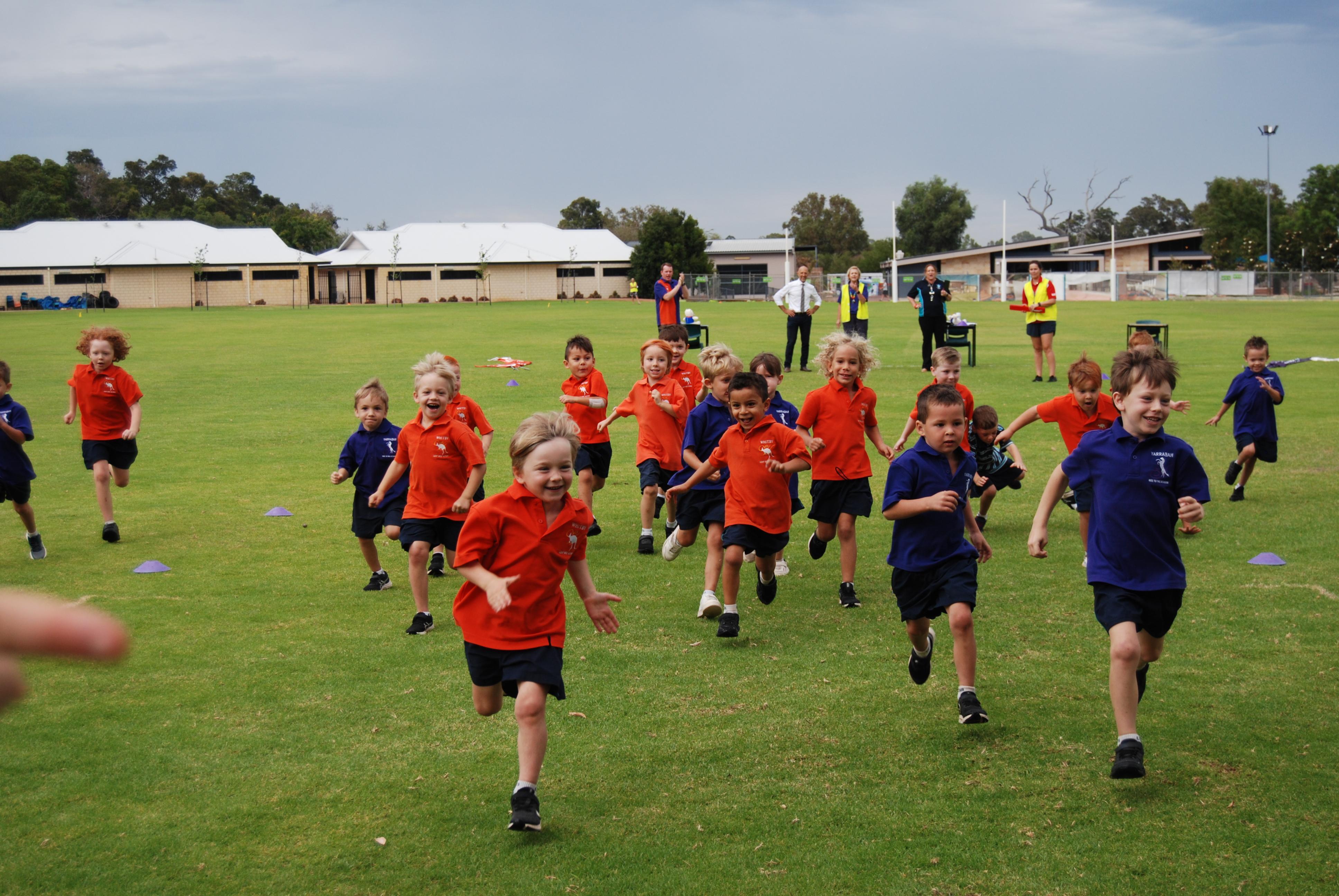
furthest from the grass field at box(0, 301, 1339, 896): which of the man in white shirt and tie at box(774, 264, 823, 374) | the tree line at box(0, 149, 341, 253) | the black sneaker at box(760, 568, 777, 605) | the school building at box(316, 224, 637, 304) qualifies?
the tree line at box(0, 149, 341, 253)

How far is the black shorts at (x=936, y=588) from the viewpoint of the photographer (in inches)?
215

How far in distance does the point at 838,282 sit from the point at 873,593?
58.3 metres

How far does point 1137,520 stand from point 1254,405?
692 centimetres

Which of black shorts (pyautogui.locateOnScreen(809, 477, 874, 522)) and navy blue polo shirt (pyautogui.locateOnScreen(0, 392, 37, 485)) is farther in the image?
navy blue polo shirt (pyautogui.locateOnScreen(0, 392, 37, 485))

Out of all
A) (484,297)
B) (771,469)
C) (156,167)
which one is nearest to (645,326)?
(771,469)

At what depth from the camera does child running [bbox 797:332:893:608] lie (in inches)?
311

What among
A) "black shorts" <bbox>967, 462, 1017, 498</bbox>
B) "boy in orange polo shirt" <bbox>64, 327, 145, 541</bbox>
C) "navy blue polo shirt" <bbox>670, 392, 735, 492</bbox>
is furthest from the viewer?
"boy in orange polo shirt" <bbox>64, 327, 145, 541</bbox>

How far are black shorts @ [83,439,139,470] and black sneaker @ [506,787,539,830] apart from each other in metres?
7.27

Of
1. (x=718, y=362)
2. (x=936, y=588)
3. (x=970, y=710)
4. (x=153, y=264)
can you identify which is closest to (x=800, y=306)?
(x=718, y=362)

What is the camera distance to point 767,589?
7.47 meters

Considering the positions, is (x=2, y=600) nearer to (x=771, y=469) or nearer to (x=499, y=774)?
(x=499, y=774)

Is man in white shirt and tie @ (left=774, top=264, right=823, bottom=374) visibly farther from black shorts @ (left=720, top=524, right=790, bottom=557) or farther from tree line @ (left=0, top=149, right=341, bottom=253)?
tree line @ (left=0, top=149, right=341, bottom=253)

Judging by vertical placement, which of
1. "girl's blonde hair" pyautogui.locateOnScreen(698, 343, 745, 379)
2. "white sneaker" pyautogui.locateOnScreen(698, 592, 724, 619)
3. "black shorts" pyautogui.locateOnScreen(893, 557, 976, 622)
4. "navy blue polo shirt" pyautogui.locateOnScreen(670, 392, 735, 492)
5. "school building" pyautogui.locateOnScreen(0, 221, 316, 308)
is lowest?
"white sneaker" pyautogui.locateOnScreen(698, 592, 724, 619)

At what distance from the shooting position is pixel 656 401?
9234mm
